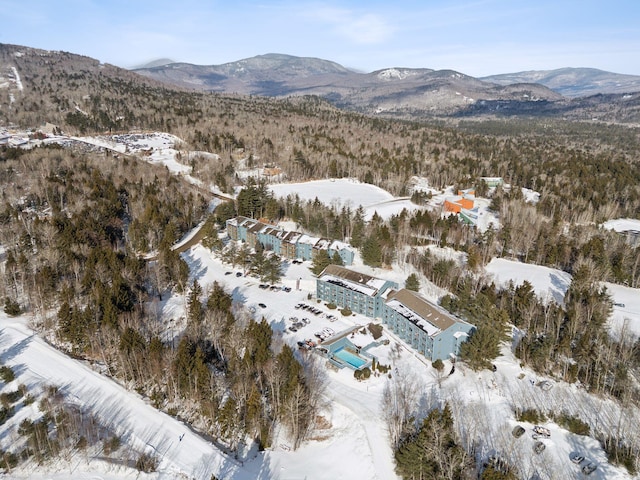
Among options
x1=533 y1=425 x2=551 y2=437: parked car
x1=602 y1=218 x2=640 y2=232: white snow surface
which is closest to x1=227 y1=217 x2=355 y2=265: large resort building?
x1=533 y1=425 x2=551 y2=437: parked car

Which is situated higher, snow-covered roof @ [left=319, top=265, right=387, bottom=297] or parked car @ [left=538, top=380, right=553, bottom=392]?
snow-covered roof @ [left=319, top=265, right=387, bottom=297]

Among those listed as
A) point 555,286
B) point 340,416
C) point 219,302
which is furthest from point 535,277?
point 219,302

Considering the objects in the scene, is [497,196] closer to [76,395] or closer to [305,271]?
[305,271]

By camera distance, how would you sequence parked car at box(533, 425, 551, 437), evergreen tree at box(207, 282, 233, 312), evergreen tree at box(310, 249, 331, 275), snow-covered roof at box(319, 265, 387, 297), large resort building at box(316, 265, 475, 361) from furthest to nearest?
evergreen tree at box(310, 249, 331, 275), snow-covered roof at box(319, 265, 387, 297), evergreen tree at box(207, 282, 233, 312), large resort building at box(316, 265, 475, 361), parked car at box(533, 425, 551, 437)

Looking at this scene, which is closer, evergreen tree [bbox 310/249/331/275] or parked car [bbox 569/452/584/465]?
parked car [bbox 569/452/584/465]

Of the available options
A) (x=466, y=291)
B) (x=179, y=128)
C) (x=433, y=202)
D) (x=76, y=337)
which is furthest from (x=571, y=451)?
(x=179, y=128)

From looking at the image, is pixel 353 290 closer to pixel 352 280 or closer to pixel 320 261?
pixel 352 280

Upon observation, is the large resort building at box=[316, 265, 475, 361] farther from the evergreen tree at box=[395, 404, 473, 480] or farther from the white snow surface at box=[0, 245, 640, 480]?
the evergreen tree at box=[395, 404, 473, 480]
